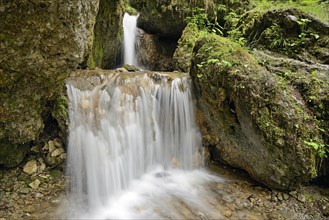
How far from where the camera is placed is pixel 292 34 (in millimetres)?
5941

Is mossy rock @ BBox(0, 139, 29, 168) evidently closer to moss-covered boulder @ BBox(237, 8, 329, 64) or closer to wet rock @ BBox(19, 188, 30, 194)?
wet rock @ BBox(19, 188, 30, 194)

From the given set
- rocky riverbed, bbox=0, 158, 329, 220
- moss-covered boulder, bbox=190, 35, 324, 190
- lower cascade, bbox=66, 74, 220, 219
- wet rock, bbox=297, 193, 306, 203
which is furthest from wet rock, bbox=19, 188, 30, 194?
wet rock, bbox=297, 193, 306, 203

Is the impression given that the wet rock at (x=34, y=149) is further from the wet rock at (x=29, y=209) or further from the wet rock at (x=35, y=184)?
the wet rock at (x=29, y=209)

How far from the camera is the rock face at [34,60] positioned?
3.04m

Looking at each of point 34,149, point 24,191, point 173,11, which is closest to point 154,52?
point 173,11

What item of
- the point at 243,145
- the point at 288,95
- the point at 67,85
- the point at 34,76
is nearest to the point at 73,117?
the point at 67,85

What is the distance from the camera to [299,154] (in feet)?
13.0

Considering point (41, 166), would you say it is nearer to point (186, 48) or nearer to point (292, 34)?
point (186, 48)

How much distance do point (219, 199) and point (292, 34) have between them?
428cm

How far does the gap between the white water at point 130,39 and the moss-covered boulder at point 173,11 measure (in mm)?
347

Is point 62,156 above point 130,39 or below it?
below

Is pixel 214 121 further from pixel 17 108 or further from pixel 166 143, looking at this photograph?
pixel 17 108

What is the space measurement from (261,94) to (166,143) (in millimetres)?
2053

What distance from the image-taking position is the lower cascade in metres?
3.89
